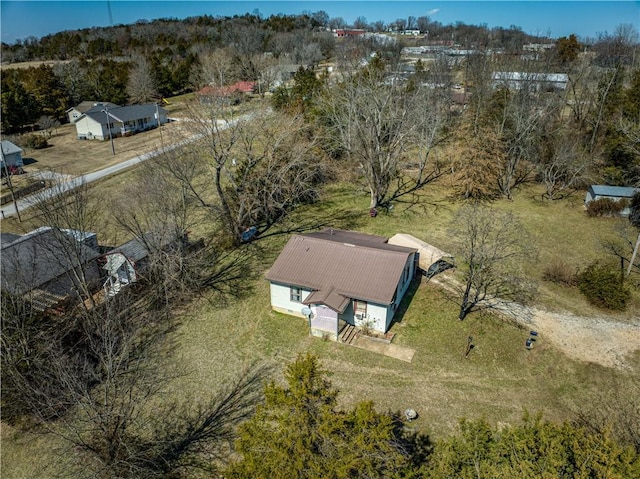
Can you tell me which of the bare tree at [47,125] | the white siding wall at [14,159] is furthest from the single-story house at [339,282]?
the bare tree at [47,125]

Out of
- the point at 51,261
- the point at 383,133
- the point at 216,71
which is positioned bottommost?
the point at 51,261

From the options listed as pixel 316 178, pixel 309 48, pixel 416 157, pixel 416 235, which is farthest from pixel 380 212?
pixel 309 48

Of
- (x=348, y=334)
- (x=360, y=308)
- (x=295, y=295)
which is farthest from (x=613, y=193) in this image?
(x=295, y=295)

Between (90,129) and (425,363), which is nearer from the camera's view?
(425,363)

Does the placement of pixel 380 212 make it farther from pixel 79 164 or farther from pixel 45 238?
pixel 79 164

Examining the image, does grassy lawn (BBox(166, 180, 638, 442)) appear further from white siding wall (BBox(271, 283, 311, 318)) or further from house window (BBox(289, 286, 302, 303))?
house window (BBox(289, 286, 302, 303))

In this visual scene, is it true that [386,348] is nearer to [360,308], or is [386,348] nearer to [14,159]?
[360,308]

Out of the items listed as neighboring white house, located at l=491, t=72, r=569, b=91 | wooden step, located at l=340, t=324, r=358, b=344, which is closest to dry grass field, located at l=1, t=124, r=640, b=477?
wooden step, located at l=340, t=324, r=358, b=344
